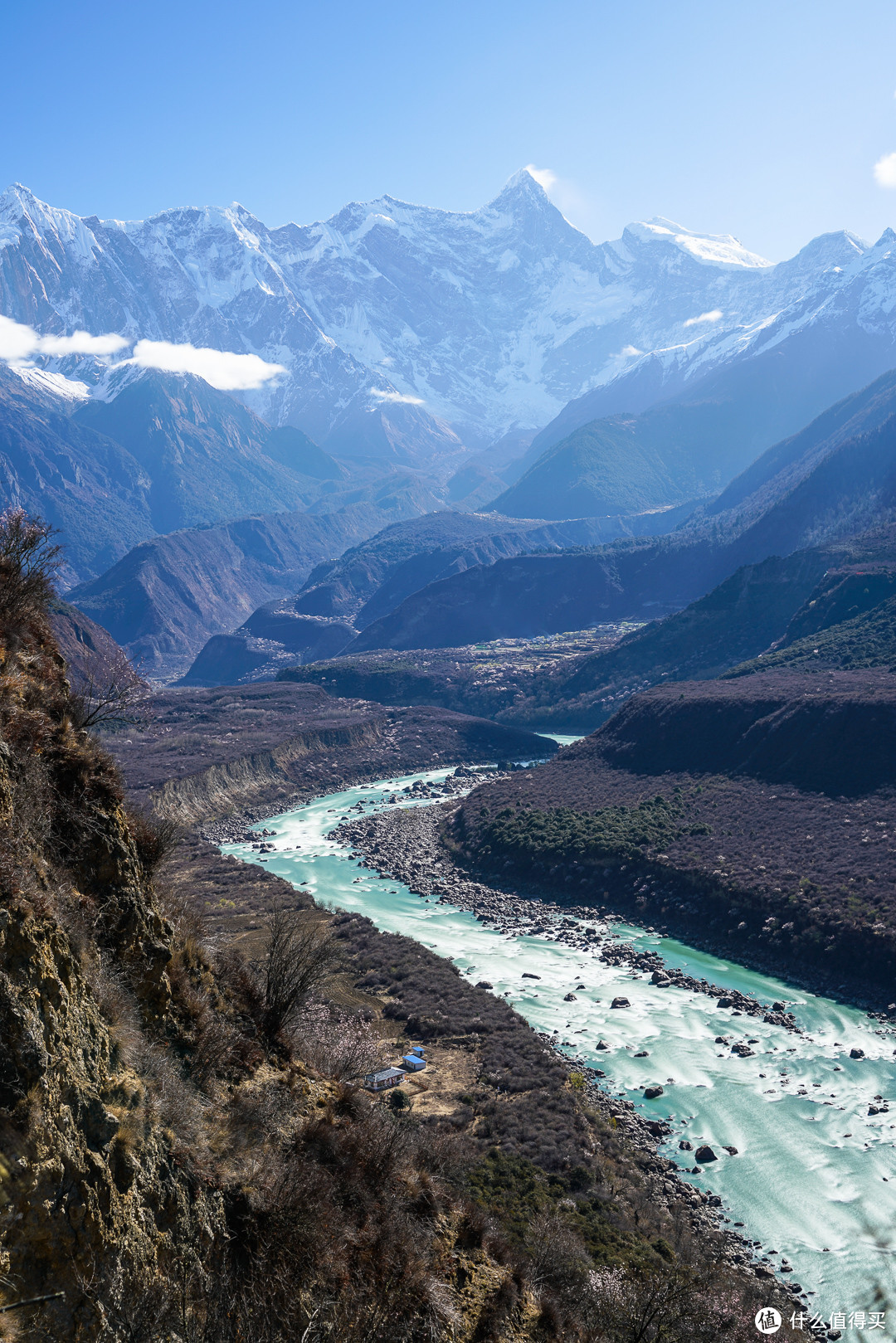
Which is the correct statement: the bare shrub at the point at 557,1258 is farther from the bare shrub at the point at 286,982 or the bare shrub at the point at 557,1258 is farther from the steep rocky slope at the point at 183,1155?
the bare shrub at the point at 286,982

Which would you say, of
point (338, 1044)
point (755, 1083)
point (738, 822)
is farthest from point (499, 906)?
point (338, 1044)

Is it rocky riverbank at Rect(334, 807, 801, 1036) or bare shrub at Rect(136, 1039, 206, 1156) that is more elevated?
bare shrub at Rect(136, 1039, 206, 1156)

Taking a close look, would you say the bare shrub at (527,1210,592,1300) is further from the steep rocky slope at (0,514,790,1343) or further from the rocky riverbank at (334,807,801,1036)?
the rocky riverbank at (334,807,801,1036)

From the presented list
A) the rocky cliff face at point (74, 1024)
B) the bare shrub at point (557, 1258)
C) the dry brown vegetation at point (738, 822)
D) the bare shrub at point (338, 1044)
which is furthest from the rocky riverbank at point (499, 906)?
the rocky cliff face at point (74, 1024)

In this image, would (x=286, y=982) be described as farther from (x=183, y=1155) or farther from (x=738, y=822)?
(x=738, y=822)

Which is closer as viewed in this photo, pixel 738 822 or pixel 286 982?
pixel 286 982

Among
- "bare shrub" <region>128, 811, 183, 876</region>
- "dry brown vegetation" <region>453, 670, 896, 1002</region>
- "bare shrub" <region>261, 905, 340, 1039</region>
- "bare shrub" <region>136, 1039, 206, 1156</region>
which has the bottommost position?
"dry brown vegetation" <region>453, 670, 896, 1002</region>

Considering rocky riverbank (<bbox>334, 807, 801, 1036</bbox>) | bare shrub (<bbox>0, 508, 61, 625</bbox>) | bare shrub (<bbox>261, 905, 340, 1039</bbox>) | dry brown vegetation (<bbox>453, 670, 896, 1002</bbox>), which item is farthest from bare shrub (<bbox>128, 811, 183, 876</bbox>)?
dry brown vegetation (<bbox>453, 670, 896, 1002</bbox>)

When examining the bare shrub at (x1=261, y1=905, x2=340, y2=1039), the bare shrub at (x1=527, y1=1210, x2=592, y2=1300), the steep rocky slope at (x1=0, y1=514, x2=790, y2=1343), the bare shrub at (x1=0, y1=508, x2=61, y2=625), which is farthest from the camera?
the bare shrub at (x1=261, y1=905, x2=340, y2=1039)
